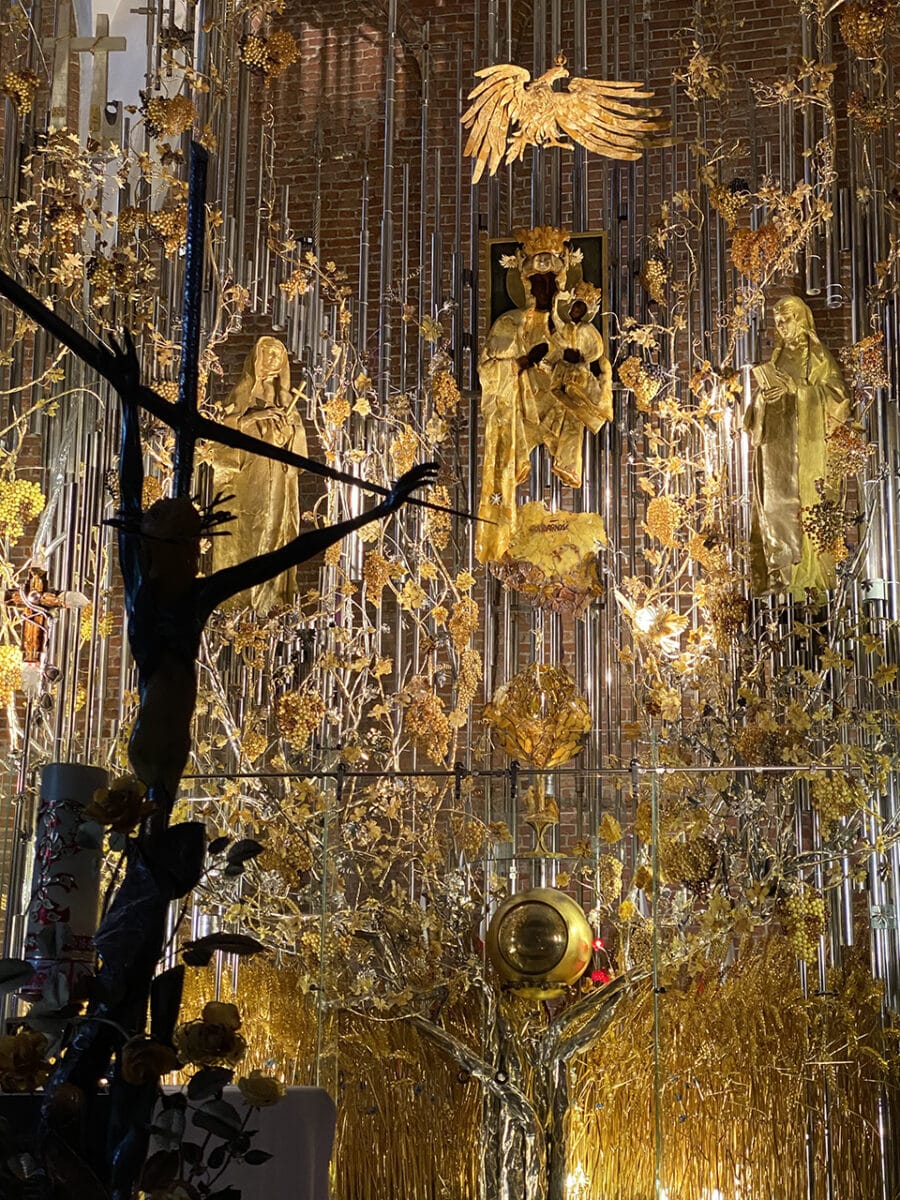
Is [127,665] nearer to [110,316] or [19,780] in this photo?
[19,780]

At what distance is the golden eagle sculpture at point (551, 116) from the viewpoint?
33.2ft

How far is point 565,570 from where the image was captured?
973 centimetres

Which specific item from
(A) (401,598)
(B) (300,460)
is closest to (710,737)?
(A) (401,598)

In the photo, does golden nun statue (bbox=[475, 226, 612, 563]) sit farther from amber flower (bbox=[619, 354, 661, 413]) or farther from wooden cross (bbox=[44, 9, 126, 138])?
wooden cross (bbox=[44, 9, 126, 138])

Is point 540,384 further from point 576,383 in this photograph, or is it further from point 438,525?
point 438,525

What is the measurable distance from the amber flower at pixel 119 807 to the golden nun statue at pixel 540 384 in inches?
280

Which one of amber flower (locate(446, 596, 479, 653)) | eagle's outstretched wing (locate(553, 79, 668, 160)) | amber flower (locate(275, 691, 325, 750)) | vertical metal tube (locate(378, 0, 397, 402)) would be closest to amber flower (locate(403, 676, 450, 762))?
amber flower (locate(446, 596, 479, 653))

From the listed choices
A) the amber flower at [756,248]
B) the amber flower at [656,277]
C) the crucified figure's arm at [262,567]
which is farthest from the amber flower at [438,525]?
the crucified figure's arm at [262,567]

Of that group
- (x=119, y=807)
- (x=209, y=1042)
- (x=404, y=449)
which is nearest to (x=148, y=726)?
(x=119, y=807)

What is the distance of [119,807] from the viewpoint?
275 centimetres

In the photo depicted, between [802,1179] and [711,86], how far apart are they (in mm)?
6046

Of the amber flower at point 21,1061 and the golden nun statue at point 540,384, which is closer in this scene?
the amber flower at point 21,1061

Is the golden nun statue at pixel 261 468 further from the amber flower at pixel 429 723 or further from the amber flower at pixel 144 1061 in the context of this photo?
the amber flower at pixel 144 1061

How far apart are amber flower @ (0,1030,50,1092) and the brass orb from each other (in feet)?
15.8
